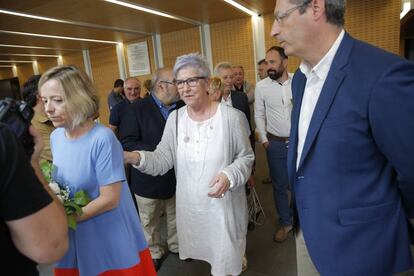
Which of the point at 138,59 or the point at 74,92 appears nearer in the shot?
the point at 74,92

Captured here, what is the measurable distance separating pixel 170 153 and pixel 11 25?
5653mm

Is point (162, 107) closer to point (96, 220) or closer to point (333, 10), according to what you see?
point (96, 220)

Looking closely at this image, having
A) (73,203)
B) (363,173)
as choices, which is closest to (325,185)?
(363,173)

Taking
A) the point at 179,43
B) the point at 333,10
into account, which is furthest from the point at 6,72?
the point at 333,10

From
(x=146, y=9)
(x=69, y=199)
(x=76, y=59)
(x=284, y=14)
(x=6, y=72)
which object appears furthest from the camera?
(x=6, y=72)

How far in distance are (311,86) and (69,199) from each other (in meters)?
1.18

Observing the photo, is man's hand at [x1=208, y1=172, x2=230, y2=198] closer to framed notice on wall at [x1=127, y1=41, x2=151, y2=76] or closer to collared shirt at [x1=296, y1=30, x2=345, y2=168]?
collared shirt at [x1=296, y1=30, x2=345, y2=168]

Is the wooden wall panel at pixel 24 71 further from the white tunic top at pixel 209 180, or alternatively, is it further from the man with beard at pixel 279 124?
the white tunic top at pixel 209 180

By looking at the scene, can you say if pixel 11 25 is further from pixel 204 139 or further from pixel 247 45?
pixel 204 139

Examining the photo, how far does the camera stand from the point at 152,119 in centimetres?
246

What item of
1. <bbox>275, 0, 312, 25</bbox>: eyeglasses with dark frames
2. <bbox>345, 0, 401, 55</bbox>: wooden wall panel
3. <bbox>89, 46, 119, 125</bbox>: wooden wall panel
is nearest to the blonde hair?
<bbox>275, 0, 312, 25</bbox>: eyeglasses with dark frames

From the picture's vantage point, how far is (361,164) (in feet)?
3.51

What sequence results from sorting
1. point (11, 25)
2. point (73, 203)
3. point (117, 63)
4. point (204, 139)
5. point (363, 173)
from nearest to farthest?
point (363, 173), point (73, 203), point (204, 139), point (11, 25), point (117, 63)

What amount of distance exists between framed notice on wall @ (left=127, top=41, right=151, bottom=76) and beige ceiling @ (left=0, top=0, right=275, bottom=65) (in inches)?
12.2
